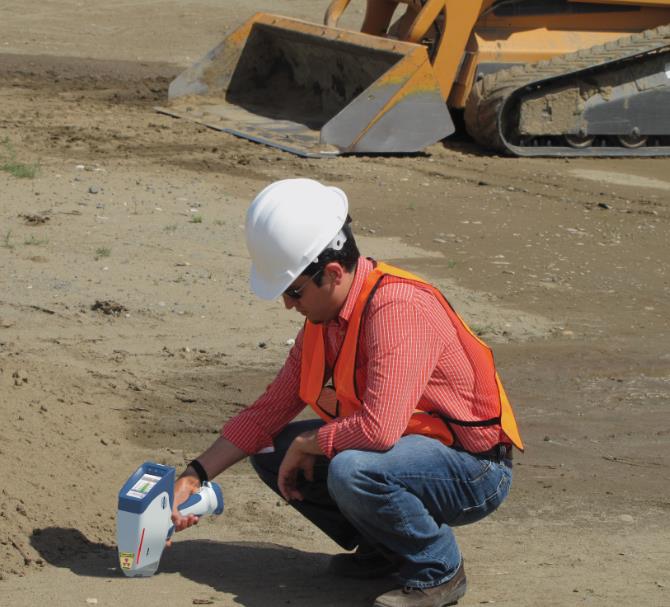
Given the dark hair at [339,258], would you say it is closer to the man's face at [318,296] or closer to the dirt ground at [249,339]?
the man's face at [318,296]

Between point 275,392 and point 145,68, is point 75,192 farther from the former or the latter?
point 145,68

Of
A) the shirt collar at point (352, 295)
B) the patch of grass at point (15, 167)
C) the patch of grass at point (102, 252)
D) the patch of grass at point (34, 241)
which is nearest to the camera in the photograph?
the shirt collar at point (352, 295)

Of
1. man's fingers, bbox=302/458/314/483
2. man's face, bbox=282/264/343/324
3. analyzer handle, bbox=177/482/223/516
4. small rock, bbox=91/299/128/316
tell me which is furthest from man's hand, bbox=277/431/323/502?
small rock, bbox=91/299/128/316

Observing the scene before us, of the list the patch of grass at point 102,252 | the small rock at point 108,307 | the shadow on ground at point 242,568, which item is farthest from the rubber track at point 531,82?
the shadow on ground at point 242,568

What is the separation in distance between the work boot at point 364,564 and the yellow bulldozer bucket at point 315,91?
7.67 m

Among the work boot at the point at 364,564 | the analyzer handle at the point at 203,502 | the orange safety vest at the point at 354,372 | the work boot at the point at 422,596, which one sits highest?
the orange safety vest at the point at 354,372

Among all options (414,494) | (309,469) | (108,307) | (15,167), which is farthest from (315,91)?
(414,494)

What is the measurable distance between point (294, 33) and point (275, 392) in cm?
977

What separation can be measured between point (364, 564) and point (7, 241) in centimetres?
476

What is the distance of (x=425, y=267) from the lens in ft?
28.1

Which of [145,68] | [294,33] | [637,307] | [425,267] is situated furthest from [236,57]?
[637,307]

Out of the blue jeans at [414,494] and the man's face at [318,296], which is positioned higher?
the man's face at [318,296]

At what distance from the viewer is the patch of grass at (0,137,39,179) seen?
33.4ft

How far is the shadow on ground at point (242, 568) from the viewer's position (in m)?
4.12
